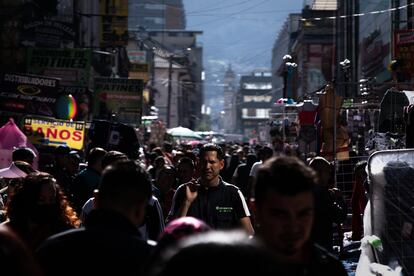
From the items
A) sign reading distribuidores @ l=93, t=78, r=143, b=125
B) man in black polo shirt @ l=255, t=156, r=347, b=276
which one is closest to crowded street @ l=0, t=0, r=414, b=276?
man in black polo shirt @ l=255, t=156, r=347, b=276

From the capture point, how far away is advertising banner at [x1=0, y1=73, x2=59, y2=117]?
17812mm

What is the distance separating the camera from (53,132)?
17.1 meters

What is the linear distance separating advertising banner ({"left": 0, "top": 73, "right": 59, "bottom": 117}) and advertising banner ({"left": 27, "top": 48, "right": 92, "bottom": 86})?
10488 millimetres

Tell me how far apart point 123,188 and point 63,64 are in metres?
26.4

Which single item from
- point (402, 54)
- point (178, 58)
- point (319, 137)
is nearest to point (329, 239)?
point (319, 137)

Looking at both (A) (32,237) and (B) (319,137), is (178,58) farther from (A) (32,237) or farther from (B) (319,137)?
(A) (32,237)

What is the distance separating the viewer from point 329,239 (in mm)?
7715

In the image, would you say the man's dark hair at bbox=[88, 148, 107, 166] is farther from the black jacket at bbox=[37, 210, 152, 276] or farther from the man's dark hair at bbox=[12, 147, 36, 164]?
the black jacket at bbox=[37, 210, 152, 276]

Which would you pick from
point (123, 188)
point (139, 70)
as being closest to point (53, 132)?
point (123, 188)

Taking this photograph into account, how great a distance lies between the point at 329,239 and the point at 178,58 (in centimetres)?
10513

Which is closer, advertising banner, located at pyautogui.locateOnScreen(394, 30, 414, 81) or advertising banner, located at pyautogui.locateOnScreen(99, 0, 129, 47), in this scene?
advertising banner, located at pyautogui.locateOnScreen(394, 30, 414, 81)

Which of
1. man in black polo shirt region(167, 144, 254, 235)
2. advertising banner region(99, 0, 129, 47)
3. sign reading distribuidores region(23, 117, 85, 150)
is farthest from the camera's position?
advertising banner region(99, 0, 129, 47)

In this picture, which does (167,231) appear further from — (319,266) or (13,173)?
(13,173)

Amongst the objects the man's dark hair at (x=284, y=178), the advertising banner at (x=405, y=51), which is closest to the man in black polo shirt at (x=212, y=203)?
the man's dark hair at (x=284, y=178)
